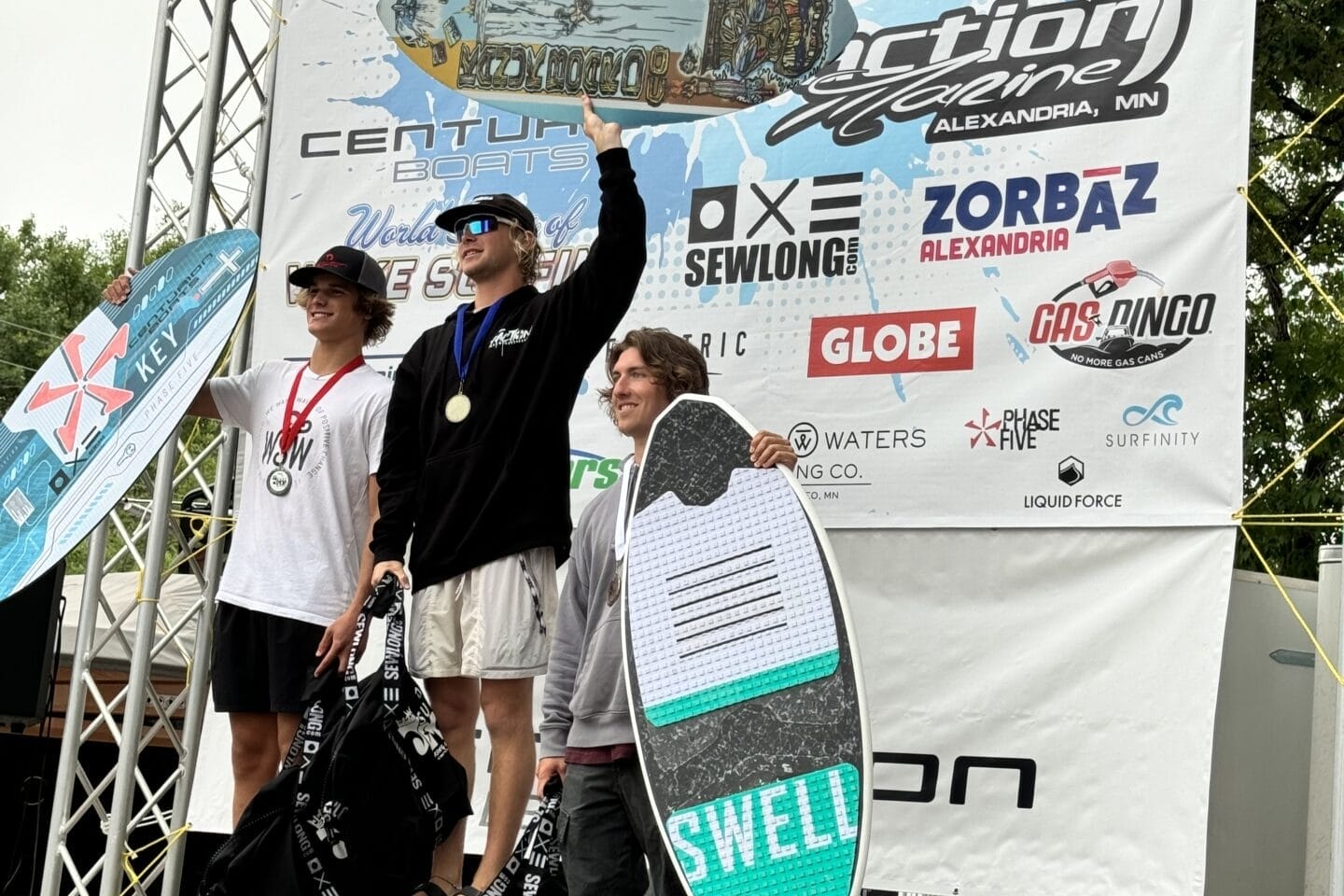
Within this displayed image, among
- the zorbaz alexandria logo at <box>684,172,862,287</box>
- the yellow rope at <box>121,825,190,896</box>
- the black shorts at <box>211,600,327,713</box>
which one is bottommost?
the yellow rope at <box>121,825,190,896</box>

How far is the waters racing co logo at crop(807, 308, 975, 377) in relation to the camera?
3924mm

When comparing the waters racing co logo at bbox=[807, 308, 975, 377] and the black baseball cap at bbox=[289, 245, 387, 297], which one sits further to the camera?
the waters racing co logo at bbox=[807, 308, 975, 377]

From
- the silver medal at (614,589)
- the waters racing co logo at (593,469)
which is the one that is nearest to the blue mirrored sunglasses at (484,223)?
the silver medal at (614,589)

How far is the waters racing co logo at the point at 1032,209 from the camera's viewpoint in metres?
3.79

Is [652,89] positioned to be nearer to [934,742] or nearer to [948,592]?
[948,592]

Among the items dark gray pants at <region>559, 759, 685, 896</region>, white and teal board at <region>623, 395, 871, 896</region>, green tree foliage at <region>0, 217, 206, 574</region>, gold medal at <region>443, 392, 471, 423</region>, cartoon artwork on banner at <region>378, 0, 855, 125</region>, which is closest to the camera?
white and teal board at <region>623, 395, 871, 896</region>

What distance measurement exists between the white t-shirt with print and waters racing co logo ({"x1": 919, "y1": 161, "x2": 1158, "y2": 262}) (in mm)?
1533

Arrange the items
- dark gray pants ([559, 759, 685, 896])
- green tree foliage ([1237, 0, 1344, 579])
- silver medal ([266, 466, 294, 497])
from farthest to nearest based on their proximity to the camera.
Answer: green tree foliage ([1237, 0, 1344, 579])
silver medal ([266, 466, 294, 497])
dark gray pants ([559, 759, 685, 896])

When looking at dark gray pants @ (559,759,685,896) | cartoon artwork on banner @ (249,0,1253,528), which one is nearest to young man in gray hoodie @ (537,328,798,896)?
dark gray pants @ (559,759,685,896)

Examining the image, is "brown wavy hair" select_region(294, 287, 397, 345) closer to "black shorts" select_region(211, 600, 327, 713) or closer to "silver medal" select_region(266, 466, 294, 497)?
"silver medal" select_region(266, 466, 294, 497)

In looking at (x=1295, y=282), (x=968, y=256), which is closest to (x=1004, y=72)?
(x=968, y=256)

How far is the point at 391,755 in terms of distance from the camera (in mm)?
2986

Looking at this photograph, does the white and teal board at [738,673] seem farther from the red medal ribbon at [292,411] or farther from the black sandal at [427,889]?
the red medal ribbon at [292,411]

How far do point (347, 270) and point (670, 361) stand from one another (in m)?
0.97
